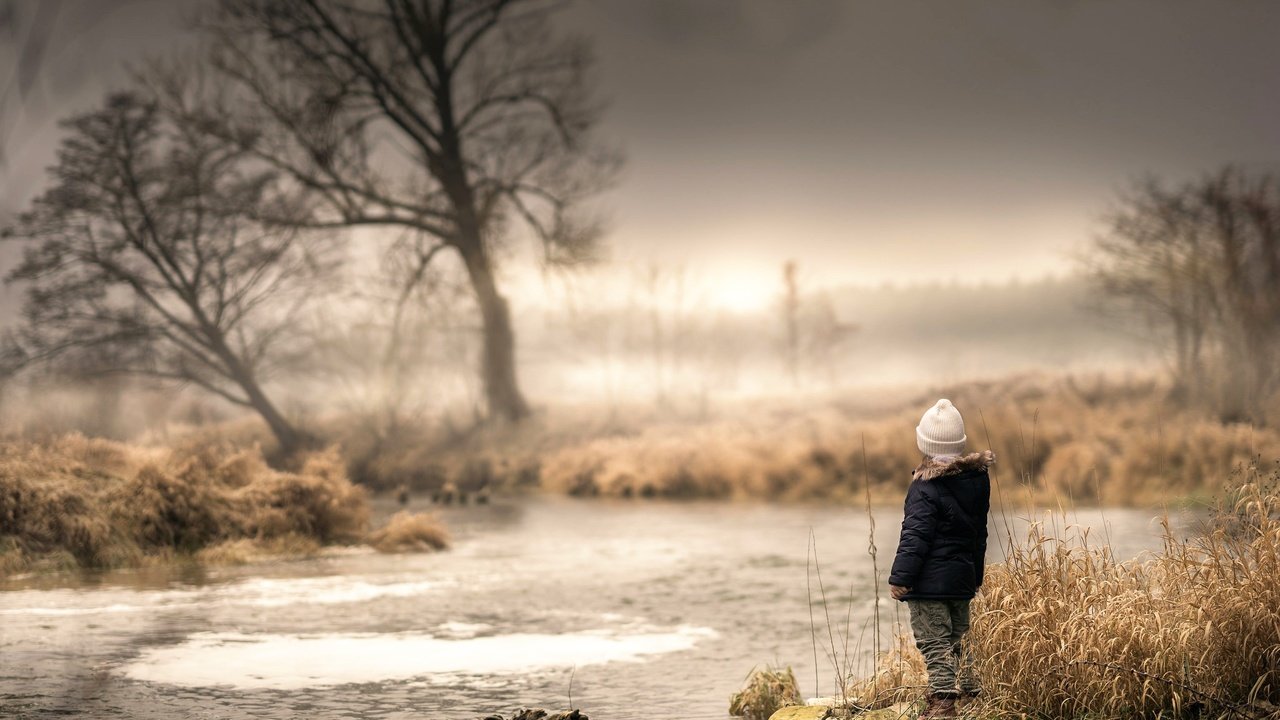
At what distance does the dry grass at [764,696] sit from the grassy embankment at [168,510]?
9.00 meters

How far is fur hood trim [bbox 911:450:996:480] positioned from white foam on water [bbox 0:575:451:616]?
23.2 feet

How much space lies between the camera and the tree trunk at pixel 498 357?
3044 centimetres

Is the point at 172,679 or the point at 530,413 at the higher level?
the point at 530,413

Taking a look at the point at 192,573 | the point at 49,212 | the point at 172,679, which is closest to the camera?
the point at 172,679

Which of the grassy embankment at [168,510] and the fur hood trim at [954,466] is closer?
the fur hood trim at [954,466]

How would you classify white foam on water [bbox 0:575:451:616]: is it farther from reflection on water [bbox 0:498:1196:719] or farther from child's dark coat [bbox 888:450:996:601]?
child's dark coat [bbox 888:450:996:601]

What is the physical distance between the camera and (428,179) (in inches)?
1176

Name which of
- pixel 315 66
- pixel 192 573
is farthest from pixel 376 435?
pixel 192 573

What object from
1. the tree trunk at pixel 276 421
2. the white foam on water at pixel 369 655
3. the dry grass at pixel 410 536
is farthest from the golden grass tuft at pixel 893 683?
the tree trunk at pixel 276 421

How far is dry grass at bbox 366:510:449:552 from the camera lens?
16328 mm

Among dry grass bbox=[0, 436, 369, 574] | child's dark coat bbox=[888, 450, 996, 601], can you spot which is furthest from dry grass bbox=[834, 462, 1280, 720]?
dry grass bbox=[0, 436, 369, 574]

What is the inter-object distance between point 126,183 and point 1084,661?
73.6 feet

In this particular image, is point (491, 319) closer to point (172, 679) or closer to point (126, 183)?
point (126, 183)

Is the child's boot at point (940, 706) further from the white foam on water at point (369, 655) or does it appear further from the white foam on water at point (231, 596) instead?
the white foam on water at point (231, 596)
